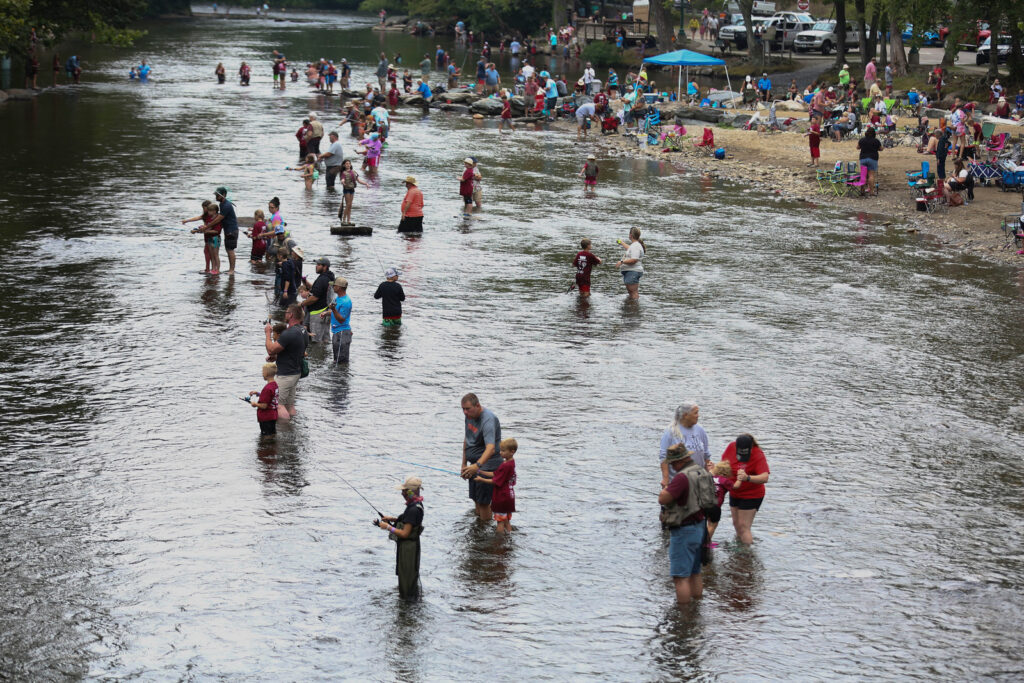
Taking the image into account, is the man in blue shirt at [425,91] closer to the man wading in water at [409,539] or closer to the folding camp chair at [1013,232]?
the folding camp chair at [1013,232]

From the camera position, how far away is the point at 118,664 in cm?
1034

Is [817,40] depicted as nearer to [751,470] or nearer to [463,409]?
[463,409]

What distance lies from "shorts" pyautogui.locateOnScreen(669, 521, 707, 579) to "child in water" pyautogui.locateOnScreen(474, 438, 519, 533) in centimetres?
234

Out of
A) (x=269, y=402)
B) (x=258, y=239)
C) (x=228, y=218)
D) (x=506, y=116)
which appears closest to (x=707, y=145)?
(x=506, y=116)

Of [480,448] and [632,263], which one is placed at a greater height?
[632,263]

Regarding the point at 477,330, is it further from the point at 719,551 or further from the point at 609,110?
the point at 609,110

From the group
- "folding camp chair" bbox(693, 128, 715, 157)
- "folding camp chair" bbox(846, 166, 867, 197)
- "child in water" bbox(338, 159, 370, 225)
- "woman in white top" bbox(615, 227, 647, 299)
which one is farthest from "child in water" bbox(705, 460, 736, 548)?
"folding camp chair" bbox(693, 128, 715, 157)

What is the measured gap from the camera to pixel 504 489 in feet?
42.5

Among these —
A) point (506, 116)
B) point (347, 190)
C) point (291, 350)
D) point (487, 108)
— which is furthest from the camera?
point (487, 108)

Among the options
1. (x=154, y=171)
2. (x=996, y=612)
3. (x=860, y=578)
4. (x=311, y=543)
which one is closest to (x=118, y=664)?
(x=311, y=543)

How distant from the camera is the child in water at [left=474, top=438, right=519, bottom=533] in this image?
509 inches

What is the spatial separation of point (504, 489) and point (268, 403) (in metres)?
4.23

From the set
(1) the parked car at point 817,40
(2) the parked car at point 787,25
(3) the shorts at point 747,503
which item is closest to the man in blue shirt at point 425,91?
(1) the parked car at point 817,40

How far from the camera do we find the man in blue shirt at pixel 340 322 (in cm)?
1838
